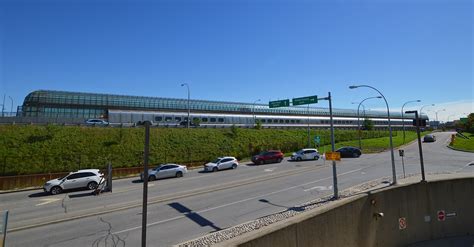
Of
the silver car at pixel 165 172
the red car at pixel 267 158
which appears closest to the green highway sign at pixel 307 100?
the silver car at pixel 165 172

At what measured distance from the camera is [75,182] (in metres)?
24.5

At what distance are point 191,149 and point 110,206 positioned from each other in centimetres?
2366

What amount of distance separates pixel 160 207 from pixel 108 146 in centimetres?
2219

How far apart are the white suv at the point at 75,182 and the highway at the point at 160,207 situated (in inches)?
27.7

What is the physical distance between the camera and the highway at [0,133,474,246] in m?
12.7

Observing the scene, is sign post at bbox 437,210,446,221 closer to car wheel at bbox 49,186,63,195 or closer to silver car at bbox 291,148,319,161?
silver car at bbox 291,148,319,161

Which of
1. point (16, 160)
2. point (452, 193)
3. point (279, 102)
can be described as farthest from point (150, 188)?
point (452, 193)

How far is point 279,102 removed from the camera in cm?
2409

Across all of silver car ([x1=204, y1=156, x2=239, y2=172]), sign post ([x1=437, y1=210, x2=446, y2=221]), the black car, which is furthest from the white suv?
the black car

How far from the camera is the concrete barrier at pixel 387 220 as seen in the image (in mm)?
10875

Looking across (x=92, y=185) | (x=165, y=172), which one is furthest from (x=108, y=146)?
(x=92, y=185)

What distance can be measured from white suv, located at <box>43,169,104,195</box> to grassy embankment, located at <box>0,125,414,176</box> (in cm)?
713

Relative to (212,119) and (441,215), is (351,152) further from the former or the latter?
(212,119)

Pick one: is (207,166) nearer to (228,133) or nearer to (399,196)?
(228,133)
